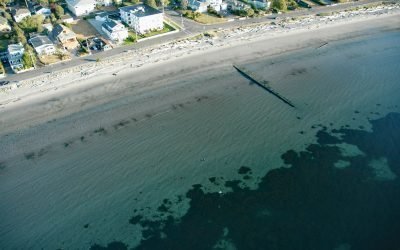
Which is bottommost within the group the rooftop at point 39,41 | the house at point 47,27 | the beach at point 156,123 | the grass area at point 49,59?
the beach at point 156,123

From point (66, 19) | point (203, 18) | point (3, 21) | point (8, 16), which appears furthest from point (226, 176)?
point (8, 16)

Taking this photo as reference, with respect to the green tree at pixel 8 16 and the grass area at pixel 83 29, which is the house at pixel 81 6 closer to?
the grass area at pixel 83 29

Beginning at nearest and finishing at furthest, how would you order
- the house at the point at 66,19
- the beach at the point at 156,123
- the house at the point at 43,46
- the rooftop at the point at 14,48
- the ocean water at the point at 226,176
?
the ocean water at the point at 226,176, the beach at the point at 156,123, the rooftop at the point at 14,48, the house at the point at 43,46, the house at the point at 66,19

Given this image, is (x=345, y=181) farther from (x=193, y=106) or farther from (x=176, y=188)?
(x=193, y=106)

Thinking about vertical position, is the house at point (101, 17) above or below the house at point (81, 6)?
below

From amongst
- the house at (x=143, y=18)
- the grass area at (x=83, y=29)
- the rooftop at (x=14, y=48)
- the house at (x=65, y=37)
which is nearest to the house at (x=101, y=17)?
the grass area at (x=83, y=29)

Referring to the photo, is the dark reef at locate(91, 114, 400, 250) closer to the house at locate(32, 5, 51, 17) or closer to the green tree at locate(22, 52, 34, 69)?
the green tree at locate(22, 52, 34, 69)

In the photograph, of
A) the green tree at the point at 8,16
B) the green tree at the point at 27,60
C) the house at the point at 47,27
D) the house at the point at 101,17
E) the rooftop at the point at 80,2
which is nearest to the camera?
the green tree at the point at 27,60

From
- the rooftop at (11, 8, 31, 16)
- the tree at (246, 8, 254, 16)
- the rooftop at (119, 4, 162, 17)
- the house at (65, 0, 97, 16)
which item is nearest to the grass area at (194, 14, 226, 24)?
the tree at (246, 8, 254, 16)
